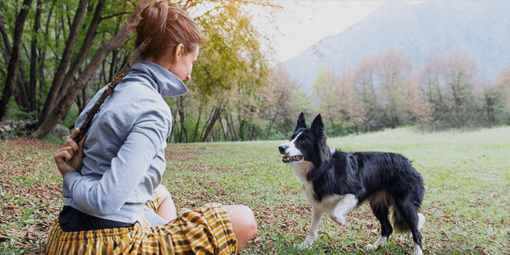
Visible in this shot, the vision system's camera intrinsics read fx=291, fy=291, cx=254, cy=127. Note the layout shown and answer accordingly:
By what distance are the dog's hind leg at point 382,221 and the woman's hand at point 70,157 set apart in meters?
3.04

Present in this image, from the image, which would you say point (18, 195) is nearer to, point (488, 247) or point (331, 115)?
point (488, 247)

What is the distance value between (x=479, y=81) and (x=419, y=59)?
2625cm

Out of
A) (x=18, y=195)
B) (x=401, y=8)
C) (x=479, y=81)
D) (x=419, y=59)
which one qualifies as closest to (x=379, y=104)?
(x=479, y=81)

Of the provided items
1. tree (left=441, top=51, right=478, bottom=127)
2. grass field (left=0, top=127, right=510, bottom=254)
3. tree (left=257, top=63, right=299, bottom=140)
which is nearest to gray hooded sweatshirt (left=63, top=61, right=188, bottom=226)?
grass field (left=0, top=127, right=510, bottom=254)

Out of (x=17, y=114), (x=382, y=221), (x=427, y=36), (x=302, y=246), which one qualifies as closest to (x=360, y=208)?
(x=382, y=221)

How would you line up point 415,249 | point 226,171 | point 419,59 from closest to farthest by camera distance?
point 415,249 → point 226,171 → point 419,59

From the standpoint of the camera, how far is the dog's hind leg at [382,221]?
3.23 m

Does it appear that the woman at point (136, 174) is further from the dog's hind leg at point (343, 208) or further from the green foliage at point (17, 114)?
the green foliage at point (17, 114)

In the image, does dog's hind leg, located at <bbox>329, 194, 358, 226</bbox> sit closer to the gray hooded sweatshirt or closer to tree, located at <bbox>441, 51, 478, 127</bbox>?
the gray hooded sweatshirt

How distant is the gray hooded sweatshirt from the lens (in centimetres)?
102

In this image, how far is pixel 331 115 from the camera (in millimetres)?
34062

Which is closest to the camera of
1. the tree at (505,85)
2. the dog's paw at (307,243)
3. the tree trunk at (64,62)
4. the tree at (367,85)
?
the dog's paw at (307,243)

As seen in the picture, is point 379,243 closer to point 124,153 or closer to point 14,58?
point 124,153

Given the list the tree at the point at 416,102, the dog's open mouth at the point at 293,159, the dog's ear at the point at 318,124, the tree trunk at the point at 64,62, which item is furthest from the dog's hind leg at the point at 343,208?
the tree at the point at 416,102
